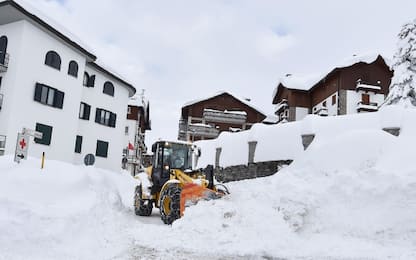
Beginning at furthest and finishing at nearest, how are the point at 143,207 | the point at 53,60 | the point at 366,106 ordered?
the point at 366,106, the point at 53,60, the point at 143,207

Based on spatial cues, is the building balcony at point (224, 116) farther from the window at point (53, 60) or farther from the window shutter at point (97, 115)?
the window at point (53, 60)

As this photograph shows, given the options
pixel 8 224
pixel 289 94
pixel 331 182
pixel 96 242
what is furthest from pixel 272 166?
pixel 289 94

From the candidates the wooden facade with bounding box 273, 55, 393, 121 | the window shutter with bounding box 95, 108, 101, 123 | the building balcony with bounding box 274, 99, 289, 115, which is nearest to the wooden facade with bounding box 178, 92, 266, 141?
the building balcony with bounding box 274, 99, 289, 115

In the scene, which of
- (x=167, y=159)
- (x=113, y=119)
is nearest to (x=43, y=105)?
(x=113, y=119)

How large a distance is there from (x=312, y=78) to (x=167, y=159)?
97.8 ft

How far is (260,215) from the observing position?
8953mm

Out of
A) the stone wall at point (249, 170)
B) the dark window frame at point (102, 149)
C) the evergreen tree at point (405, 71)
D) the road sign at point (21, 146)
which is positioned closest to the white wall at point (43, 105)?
the dark window frame at point (102, 149)

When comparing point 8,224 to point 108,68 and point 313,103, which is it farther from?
point 313,103

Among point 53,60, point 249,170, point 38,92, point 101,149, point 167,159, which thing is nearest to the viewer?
point 167,159

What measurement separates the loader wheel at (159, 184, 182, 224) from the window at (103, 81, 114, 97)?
2014 cm

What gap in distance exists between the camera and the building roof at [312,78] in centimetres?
3241

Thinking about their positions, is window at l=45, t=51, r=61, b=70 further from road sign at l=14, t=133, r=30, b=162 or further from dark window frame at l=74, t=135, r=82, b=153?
road sign at l=14, t=133, r=30, b=162

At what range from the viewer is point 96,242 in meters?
7.08

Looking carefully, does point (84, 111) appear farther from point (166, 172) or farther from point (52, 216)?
point (52, 216)
